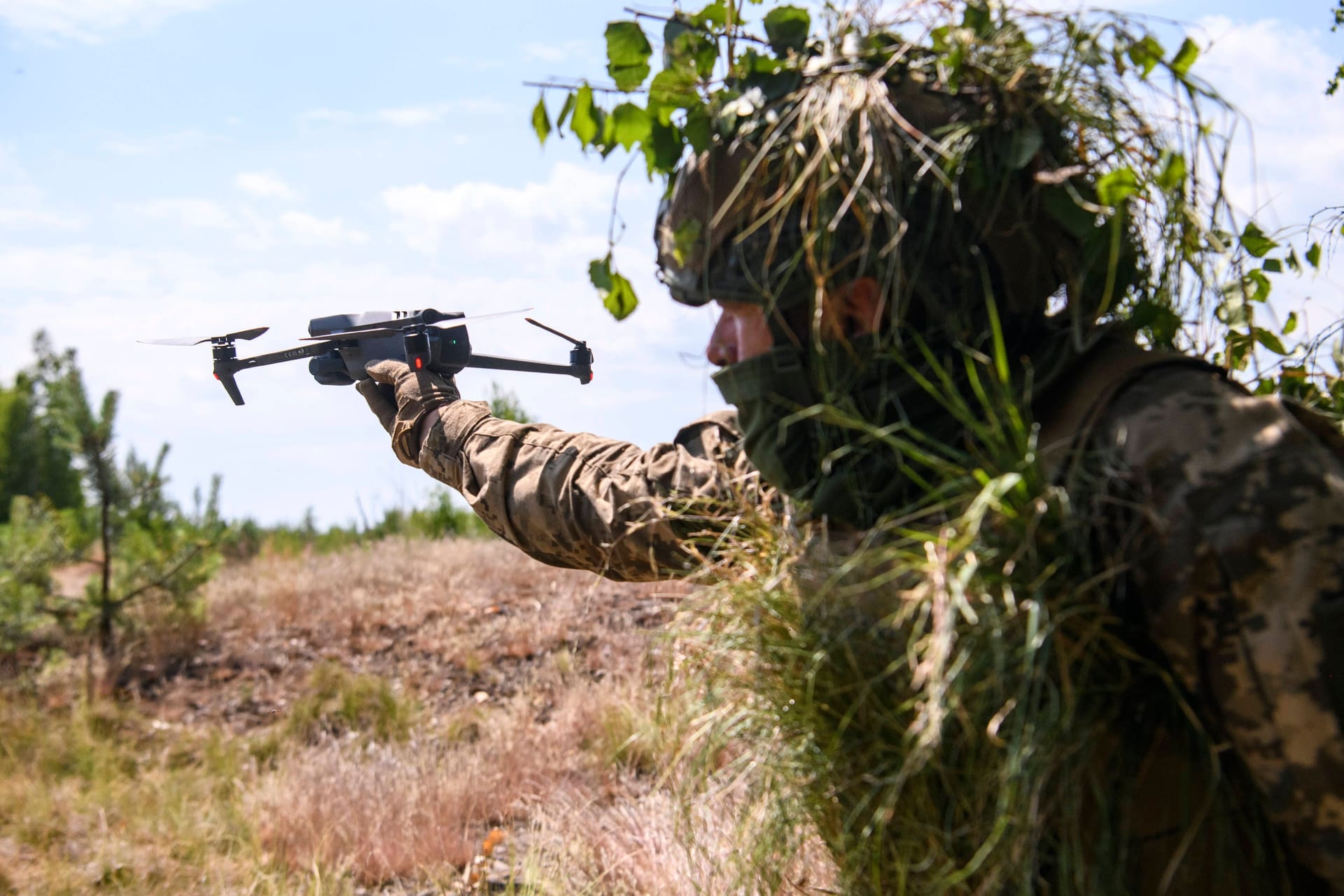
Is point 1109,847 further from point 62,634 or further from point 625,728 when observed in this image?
point 62,634

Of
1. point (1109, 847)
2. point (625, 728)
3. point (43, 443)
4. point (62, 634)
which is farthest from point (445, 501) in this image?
point (43, 443)

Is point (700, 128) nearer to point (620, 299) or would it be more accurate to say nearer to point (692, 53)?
point (692, 53)

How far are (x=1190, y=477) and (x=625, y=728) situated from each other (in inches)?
158

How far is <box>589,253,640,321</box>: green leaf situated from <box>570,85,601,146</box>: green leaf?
8.8 inches

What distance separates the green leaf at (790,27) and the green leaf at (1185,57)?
0.59m

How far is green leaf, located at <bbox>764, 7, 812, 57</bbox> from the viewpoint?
193 cm

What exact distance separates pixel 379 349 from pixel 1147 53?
255 cm

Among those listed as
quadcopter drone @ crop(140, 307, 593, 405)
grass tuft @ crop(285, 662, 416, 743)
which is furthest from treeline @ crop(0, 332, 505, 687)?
quadcopter drone @ crop(140, 307, 593, 405)

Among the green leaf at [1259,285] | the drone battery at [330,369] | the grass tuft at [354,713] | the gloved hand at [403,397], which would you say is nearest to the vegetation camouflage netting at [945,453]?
the green leaf at [1259,285]

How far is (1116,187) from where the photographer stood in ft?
5.48

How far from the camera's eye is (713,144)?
6.45 ft

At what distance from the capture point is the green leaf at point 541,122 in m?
2.01

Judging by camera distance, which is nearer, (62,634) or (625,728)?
(625,728)

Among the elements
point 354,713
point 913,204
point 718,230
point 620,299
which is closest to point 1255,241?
point 913,204
